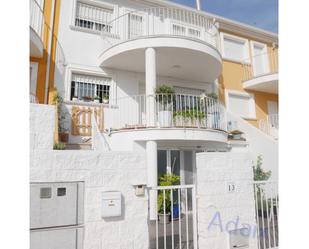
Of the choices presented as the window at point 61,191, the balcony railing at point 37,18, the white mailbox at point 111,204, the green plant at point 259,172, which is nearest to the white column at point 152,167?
the white mailbox at point 111,204

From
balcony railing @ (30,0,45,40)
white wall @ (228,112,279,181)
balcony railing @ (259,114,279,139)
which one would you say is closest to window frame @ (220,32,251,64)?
balcony railing @ (259,114,279,139)

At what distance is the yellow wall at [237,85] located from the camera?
1339 cm

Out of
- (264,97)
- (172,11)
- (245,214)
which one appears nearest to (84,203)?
(245,214)

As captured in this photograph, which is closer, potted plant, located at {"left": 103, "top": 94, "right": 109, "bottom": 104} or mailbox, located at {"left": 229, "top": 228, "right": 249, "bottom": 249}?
mailbox, located at {"left": 229, "top": 228, "right": 249, "bottom": 249}

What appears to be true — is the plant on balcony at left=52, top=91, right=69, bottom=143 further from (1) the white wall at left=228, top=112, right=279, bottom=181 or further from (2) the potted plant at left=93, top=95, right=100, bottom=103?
(1) the white wall at left=228, top=112, right=279, bottom=181

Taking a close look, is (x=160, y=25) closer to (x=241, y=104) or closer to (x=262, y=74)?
(x=262, y=74)

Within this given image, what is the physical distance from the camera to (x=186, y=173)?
9.94 m

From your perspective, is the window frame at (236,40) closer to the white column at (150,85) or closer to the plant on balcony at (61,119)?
the white column at (150,85)

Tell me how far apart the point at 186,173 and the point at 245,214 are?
5.33 metres

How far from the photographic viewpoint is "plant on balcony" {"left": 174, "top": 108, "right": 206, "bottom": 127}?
8.31 metres

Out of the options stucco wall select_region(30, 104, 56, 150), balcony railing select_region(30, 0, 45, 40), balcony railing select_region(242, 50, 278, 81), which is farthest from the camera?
balcony railing select_region(242, 50, 278, 81)

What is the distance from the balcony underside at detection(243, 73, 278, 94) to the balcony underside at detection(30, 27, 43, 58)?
11.3 m

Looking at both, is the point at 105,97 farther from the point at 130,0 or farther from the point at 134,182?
the point at 134,182

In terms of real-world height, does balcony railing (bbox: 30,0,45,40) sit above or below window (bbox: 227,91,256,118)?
above
